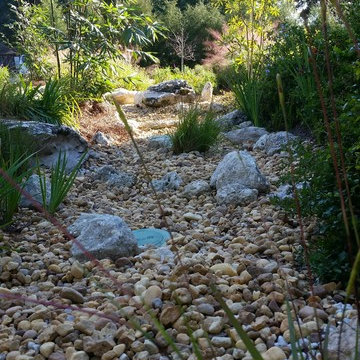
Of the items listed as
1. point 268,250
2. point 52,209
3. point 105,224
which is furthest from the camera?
point 52,209

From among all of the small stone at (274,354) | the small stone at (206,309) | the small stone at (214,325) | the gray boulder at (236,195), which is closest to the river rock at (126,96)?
the gray boulder at (236,195)

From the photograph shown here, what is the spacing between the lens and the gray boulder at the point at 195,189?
397 centimetres

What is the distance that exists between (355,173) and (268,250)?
63 centimetres

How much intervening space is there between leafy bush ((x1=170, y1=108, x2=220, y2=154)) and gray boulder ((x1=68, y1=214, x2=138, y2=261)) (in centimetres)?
254

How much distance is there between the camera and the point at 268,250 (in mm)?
2545

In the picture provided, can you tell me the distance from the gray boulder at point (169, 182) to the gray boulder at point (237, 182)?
0.29 m

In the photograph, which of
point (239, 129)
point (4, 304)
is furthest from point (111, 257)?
point (239, 129)

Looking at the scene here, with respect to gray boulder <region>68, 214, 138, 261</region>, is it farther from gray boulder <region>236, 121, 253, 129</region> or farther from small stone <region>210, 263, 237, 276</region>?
gray boulder <region>236, 121, 253, 129</region>

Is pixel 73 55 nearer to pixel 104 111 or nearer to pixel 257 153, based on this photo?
pixel 104 111

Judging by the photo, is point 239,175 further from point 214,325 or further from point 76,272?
point 214,325

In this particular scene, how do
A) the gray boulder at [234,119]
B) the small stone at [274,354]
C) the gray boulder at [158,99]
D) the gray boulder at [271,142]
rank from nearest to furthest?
the small stone at [274,354] → the gray boulder at [271,142] → the gray boulder at [234,119] → the gray boulder at [158,99]

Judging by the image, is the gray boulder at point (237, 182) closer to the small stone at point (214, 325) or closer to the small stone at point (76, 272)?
the small stone at point (76, 272)

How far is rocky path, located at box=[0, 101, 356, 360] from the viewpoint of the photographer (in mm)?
1707

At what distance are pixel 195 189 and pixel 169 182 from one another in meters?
0.33
